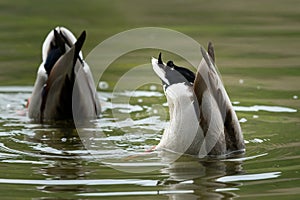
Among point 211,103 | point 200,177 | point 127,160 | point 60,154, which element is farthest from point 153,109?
point 200,177

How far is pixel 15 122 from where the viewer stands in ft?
31.0

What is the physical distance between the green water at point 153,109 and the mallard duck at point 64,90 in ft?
0.68

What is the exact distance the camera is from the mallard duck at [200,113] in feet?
24.1

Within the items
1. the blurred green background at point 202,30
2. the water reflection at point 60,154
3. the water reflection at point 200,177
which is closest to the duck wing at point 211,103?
the water reflection at point 200,177

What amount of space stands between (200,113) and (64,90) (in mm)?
2510

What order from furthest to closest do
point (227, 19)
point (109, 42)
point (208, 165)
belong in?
point (227, 19), point (109, 42), point (208, 165)

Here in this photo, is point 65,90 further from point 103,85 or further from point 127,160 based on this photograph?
point 127,160

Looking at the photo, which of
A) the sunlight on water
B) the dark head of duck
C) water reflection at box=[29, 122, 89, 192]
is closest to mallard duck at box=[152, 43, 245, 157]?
the dark head of duck

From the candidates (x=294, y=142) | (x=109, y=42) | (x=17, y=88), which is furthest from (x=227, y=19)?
(x=294, y=142)

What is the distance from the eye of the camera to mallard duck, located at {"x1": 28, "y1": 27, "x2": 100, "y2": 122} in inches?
375

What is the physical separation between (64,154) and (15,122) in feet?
5.67

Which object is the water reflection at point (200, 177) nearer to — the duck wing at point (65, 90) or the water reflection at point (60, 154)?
the water reflection at point (60, 154)

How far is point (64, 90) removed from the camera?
9.56 meters

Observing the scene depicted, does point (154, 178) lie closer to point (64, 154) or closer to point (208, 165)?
point (208, 165)
